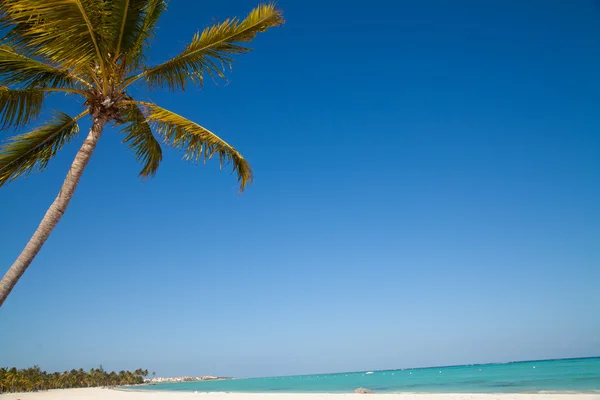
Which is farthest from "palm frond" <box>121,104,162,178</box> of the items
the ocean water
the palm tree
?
the ocean water

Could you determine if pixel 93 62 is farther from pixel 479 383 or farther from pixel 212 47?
pixel 479 383

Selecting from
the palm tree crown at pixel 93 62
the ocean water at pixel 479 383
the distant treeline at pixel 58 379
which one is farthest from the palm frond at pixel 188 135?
the distant treeline at pixel 58 379

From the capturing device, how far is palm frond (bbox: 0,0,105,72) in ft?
15.3

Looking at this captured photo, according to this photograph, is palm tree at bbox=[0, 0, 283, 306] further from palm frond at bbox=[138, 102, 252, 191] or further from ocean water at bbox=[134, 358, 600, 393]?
ocean water at bbox=[134, 358, 600, 393]

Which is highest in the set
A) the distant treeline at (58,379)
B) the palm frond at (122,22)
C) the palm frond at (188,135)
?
the palm frond at (122,22)

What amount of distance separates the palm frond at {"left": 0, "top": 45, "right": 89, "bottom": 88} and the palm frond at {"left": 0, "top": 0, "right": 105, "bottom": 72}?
181mm

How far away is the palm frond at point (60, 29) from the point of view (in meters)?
4.65

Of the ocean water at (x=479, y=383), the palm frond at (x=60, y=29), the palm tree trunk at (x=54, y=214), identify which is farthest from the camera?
the ocean water at (x=479, y=383)

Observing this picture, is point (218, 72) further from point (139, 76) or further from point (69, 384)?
point (69, 384)

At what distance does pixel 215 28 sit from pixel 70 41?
1933 millimetres

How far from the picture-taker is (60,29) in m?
4.90

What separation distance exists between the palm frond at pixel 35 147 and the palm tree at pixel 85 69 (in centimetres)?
1

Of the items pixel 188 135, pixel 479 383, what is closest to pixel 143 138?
pixel 188 135

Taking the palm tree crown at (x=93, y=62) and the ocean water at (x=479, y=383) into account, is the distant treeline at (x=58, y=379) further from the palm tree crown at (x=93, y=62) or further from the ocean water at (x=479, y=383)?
the palm tree crown at (x=93, y=62)
